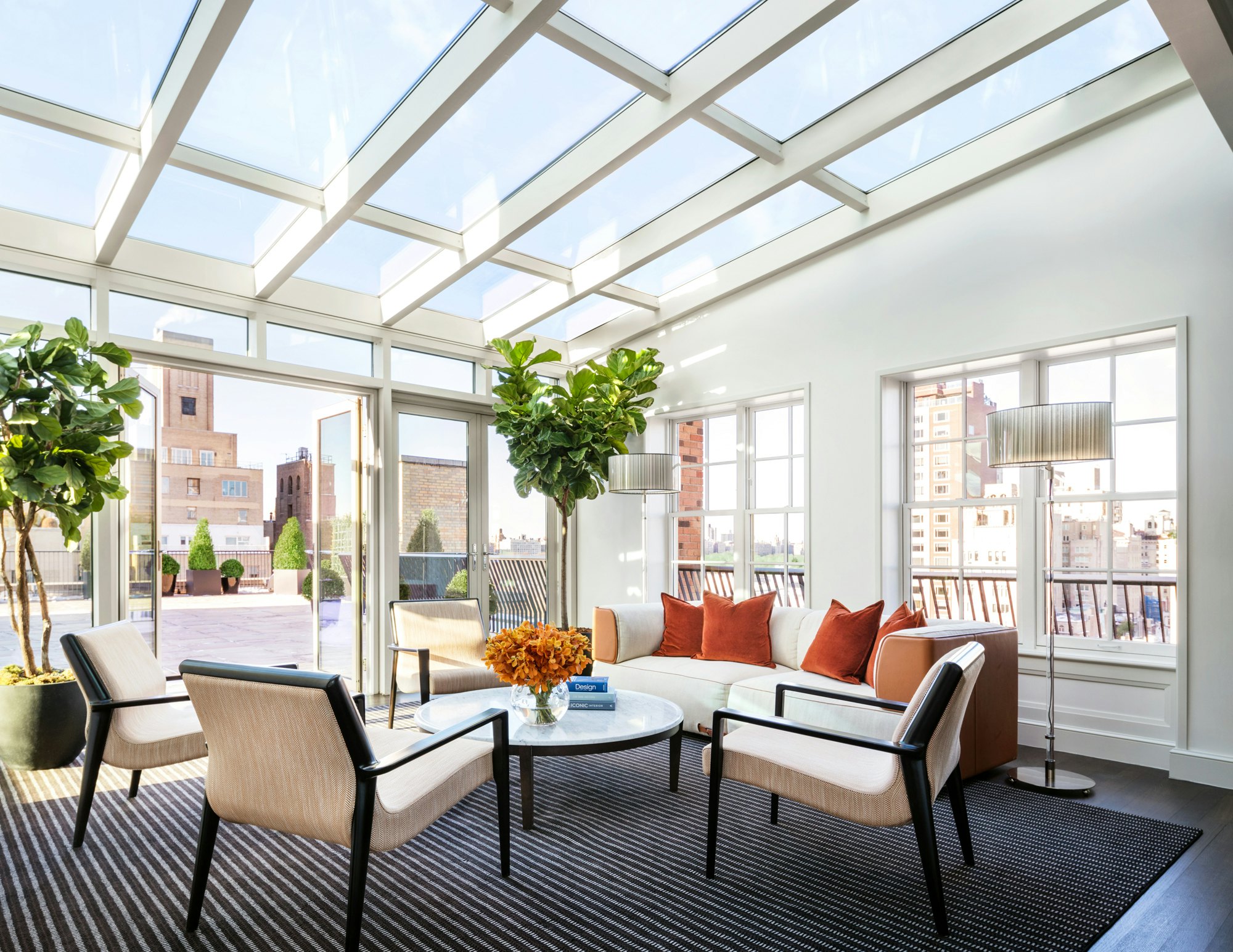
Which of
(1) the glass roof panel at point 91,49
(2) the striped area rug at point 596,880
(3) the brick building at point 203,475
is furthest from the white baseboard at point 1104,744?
(3) the brick building at point 203,475

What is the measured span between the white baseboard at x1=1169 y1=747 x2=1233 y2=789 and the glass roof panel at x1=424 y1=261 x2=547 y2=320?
4736 millimetres

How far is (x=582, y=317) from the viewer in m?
6.62

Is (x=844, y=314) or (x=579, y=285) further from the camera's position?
(x=579, y=285)

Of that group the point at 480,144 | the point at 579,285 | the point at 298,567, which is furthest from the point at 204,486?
the point at 480,144

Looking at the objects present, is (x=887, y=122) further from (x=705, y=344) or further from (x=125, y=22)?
(x=125, y=22)

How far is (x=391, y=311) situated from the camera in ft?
18.9

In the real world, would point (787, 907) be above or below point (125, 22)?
below

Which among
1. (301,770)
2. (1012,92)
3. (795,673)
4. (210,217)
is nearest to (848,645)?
(795,673)

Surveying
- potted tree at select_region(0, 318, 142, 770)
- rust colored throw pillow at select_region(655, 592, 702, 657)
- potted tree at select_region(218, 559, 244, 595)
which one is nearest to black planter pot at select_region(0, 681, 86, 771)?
potted tree at select_region(0, 318, 142, 770)

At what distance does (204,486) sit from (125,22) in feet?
42.0

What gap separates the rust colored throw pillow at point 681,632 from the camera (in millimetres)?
5090

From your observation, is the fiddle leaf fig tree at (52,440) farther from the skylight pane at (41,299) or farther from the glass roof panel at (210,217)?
the glass roof panel at (210,217)

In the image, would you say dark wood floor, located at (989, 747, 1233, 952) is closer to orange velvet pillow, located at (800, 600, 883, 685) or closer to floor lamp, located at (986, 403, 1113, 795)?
floor lamp, located at (986, 403, 1113, 795)

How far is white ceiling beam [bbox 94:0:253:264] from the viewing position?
117 inches
